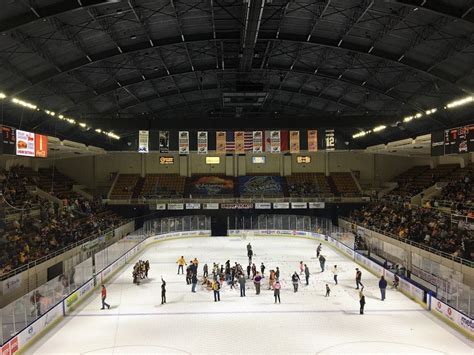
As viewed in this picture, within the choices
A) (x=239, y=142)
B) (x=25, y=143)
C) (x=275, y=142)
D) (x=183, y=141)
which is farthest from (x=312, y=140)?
(x=25, y=143)

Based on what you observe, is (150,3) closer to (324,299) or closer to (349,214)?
(324,299)

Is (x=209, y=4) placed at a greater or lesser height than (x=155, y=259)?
greater

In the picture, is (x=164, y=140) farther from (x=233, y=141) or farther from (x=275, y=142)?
(x=275, y=142)

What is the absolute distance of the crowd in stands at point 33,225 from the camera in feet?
70.2

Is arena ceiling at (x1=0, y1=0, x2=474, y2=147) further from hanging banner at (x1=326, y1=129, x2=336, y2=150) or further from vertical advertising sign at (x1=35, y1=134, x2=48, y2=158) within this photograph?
vertical advertising sign at (x1=35, y1=134, x2=48, y2=158)

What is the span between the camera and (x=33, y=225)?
2695 centimetres

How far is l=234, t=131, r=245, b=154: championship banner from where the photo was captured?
3331 cm

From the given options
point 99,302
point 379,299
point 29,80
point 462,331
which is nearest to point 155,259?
point 99,302

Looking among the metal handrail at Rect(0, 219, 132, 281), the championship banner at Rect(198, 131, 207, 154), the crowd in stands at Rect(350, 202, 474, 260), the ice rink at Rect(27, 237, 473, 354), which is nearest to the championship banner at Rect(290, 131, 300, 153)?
the championship banner at Rect(198, 131, 207, 154)

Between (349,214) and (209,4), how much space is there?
30.6 metres

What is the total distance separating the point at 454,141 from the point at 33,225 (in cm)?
2435

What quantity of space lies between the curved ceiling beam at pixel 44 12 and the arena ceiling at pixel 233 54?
4cm

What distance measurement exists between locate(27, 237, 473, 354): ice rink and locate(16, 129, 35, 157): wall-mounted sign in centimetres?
805

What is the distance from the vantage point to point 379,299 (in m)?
21.2
